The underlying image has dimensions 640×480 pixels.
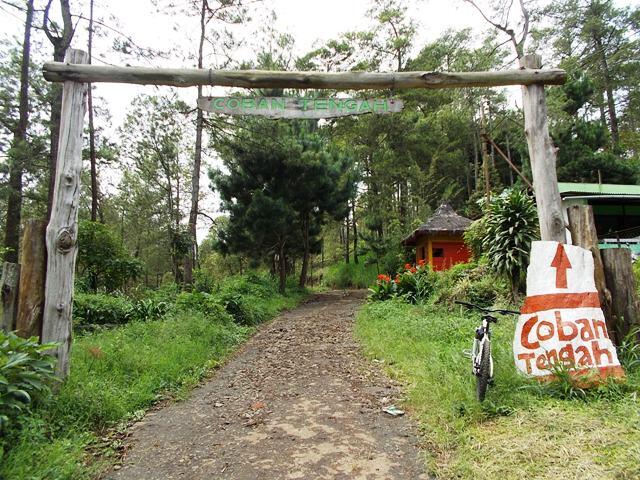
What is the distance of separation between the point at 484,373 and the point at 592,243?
179 centimetres

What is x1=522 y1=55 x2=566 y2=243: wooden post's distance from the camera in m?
4.00

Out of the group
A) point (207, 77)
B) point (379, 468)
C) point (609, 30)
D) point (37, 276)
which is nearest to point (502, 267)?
point (379, 468)

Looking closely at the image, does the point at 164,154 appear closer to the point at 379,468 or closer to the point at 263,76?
the point at 263,76

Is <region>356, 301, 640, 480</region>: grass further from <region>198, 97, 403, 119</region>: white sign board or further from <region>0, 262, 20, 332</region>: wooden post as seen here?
<region>0, 262, 20, 332</region>: wooden post

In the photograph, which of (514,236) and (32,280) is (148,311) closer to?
(32,280)

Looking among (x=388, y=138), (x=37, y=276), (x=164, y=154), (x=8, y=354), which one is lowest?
(x=8, y=354)

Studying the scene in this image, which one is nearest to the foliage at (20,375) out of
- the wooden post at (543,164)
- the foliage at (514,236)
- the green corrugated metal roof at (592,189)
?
the wooden post at (543,164)

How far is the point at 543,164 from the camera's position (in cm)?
412

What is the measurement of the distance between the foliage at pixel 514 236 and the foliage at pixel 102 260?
1012 centimetres

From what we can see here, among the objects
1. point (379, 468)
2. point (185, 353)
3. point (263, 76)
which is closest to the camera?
point (379, 468)

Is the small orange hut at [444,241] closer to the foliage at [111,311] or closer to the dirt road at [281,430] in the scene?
the dirt road at [281,430]

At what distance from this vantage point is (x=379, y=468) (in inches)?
111

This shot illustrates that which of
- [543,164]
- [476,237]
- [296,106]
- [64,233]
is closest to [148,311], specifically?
[64,233]

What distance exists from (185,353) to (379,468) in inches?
147
